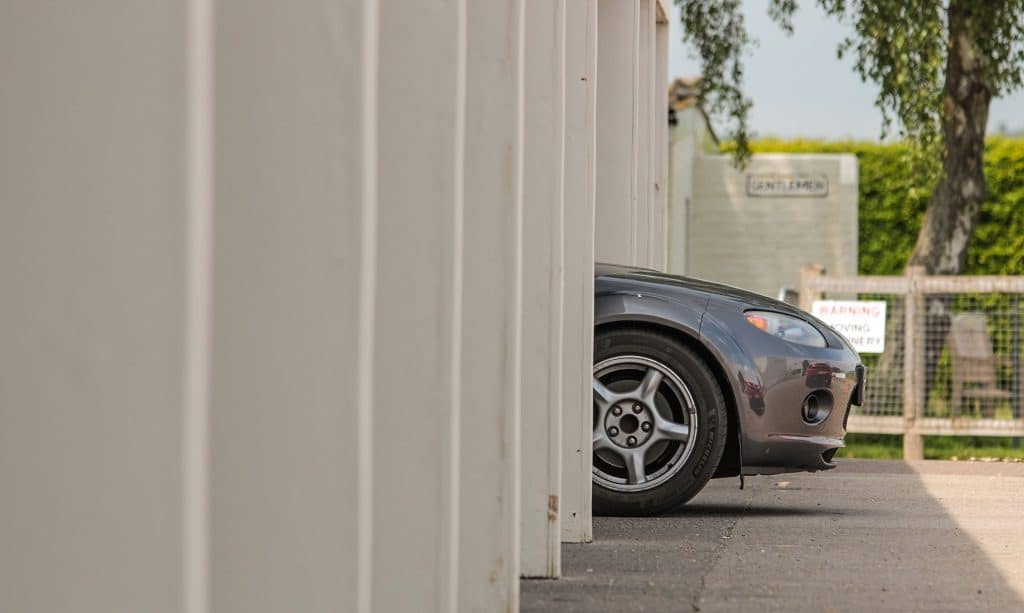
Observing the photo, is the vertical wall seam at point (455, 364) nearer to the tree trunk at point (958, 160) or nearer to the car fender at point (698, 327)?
the car fender at point (698, 327)

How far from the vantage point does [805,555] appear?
653cm

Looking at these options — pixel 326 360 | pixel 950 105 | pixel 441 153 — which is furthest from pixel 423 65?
pixel 950 105

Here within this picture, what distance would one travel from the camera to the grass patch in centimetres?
1478

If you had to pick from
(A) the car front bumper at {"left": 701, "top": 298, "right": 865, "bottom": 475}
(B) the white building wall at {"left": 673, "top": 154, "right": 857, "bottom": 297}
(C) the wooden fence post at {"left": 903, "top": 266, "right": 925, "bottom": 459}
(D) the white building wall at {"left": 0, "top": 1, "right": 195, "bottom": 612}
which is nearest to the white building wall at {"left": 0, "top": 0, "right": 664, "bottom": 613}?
(D) the white building wall at {"left": 0, "top": 1, "right": 195, "bottom": 612}

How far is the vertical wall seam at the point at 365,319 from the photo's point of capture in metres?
3.27

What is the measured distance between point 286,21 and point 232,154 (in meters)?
0.32

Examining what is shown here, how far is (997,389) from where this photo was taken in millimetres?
14852

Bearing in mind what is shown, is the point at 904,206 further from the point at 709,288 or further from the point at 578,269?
the point at 578,269

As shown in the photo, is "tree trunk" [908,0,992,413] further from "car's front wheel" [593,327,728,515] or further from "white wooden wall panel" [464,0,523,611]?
"white wooden wall panel" [464,0,523,611]

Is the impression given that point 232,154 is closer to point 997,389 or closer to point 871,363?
point 997,389

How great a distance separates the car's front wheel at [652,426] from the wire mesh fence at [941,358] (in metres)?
6.62

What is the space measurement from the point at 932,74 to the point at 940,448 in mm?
3678

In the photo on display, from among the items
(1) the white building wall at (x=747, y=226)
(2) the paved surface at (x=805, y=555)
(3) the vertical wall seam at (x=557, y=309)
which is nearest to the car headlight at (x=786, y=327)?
(2) the paved surface at (x=805, y=555)

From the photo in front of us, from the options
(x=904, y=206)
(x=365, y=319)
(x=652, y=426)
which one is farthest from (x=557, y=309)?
(x=904, y=206)
